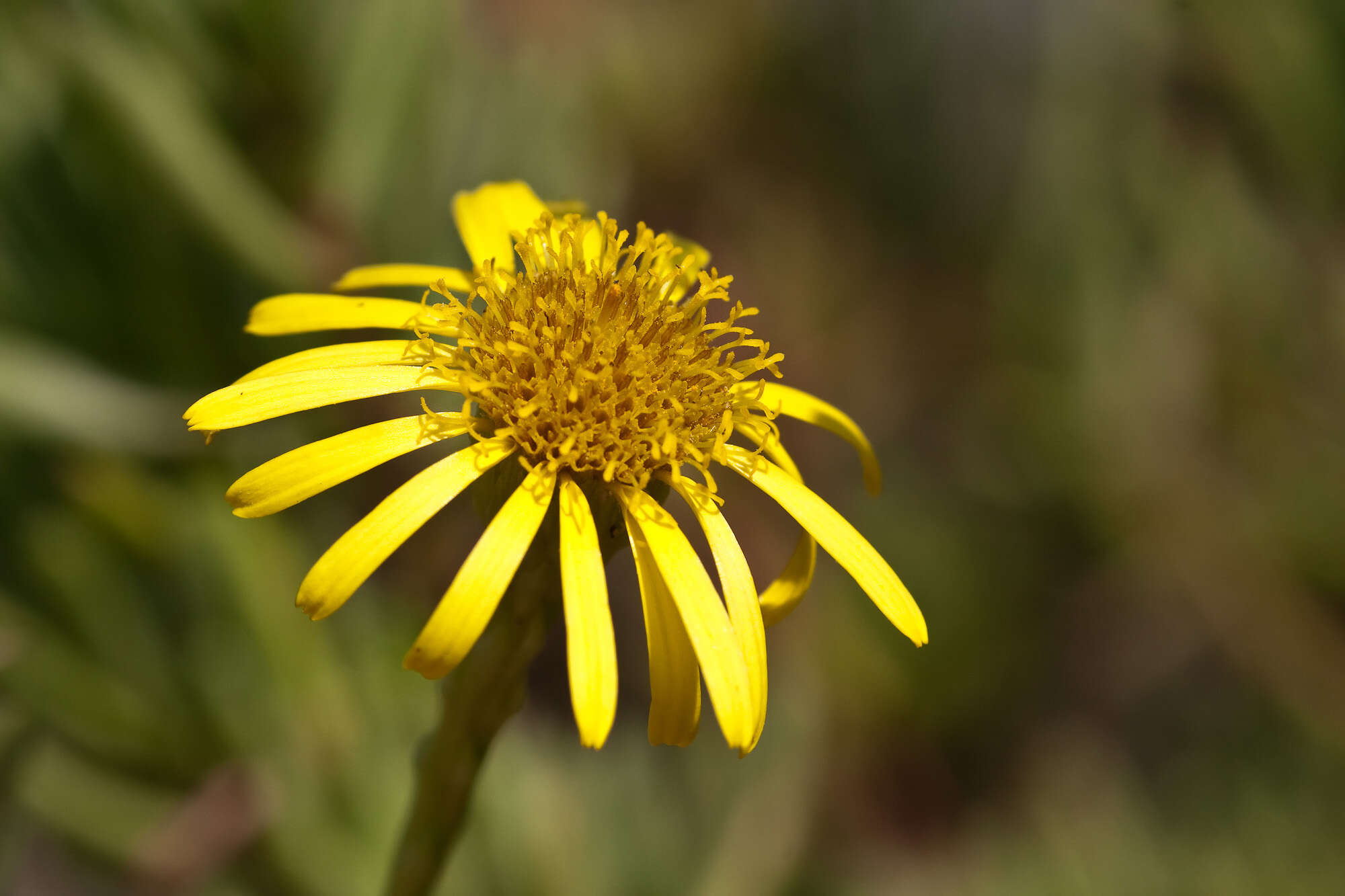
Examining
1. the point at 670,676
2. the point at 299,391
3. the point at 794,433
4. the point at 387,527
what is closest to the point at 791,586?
the point at 670,676

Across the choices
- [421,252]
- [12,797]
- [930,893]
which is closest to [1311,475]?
[930,893]

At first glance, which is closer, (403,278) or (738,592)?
(738,592)

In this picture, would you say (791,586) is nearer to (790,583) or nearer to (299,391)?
(790,583)

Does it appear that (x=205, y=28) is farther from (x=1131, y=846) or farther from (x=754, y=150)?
(x=1131, y=846)

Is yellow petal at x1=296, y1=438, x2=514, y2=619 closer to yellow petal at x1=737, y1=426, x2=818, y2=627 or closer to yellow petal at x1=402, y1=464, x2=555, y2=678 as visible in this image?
yellow petal at x1=402, y1=464, x2=555, y2=678

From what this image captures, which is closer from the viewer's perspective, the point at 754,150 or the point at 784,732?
the point at 784,732
